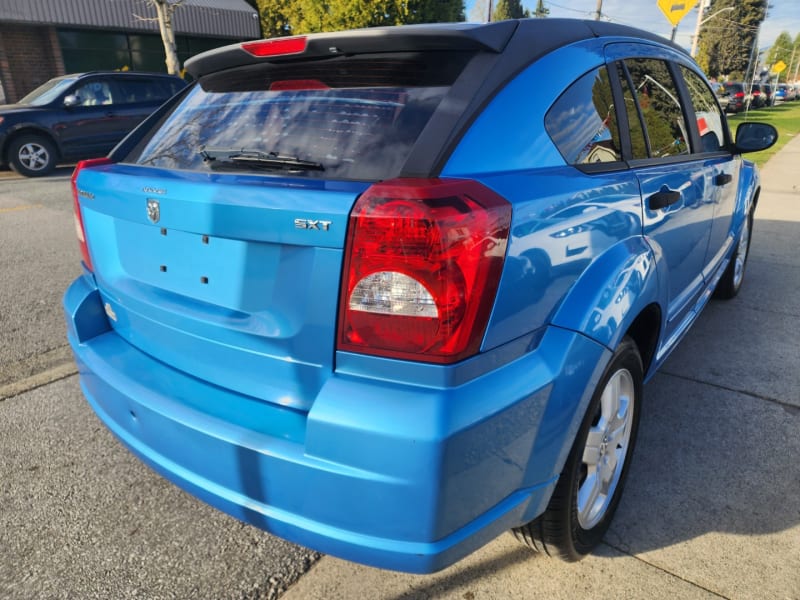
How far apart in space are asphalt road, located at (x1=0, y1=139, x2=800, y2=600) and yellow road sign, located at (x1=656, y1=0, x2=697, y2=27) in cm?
1157

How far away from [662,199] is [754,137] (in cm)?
179

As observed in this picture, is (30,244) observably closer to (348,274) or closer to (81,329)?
(81,329)

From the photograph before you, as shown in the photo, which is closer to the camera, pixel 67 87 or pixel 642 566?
pixel 642 566

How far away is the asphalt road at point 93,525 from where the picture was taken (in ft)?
6.57

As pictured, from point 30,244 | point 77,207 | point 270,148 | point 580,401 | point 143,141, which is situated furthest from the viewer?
point 30,244

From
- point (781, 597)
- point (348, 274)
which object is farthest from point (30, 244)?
point (781, 597)

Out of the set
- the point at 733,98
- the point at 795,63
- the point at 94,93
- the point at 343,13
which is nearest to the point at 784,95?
the point at 733,98

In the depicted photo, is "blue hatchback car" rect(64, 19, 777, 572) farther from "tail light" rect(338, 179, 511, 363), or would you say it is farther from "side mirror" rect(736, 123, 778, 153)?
"side mirror" rect(736, 123, 778, 153)

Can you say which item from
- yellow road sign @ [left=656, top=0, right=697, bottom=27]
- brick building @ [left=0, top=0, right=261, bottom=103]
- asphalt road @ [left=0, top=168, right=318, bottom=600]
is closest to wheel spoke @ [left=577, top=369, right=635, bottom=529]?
asphalt road @ [left=0, top=168, right=318, bottom=600]

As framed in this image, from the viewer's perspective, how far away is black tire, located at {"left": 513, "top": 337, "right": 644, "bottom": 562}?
184 cm

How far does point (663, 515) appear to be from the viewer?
233cm

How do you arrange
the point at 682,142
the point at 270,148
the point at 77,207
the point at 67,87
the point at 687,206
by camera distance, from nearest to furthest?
the point at 270,148 → the point at 77,207 → the point at 687,206 → the point at 682,142 → the point at 67,87

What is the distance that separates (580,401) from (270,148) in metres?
1.18

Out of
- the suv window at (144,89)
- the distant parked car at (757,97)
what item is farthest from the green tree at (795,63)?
the suv window at (144,89)
